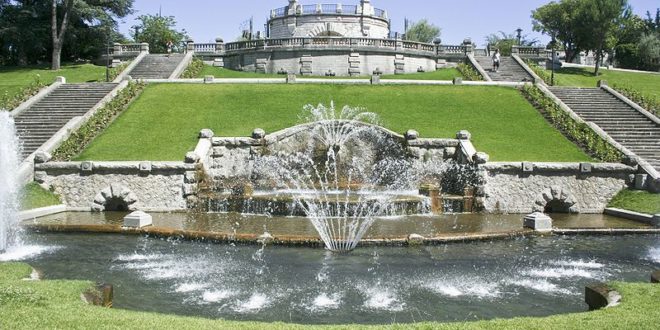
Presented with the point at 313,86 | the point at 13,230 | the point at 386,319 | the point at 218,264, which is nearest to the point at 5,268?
the point at 218,264

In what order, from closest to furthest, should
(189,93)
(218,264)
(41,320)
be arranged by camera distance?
(41,320) → (218,264) → (189,93)

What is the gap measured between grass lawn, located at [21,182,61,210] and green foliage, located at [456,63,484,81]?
29.1 m

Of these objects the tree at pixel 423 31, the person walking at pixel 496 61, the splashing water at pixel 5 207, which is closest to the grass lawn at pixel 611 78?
the person walking at pixel 496 61

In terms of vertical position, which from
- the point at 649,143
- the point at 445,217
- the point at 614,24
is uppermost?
the point at 614,24

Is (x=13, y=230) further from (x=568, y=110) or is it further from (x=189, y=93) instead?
(x=568, y=110)

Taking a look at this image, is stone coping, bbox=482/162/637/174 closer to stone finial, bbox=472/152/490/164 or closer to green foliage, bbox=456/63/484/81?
stone finial, bbox=472/152/490/164

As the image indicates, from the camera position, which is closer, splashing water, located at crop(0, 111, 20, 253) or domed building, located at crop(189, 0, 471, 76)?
splashing water, located at crop(0, 111, 20, 253)

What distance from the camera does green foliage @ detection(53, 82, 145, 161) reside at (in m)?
23.5

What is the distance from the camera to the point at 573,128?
2611cm

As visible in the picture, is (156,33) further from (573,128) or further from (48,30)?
(573,128)

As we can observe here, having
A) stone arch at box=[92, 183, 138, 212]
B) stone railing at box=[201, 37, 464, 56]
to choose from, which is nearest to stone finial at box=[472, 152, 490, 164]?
stone arch at box=[92, 183, 138, 212]

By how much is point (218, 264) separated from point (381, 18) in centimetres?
4661

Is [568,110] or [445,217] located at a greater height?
[568,110]

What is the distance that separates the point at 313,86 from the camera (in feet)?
108
